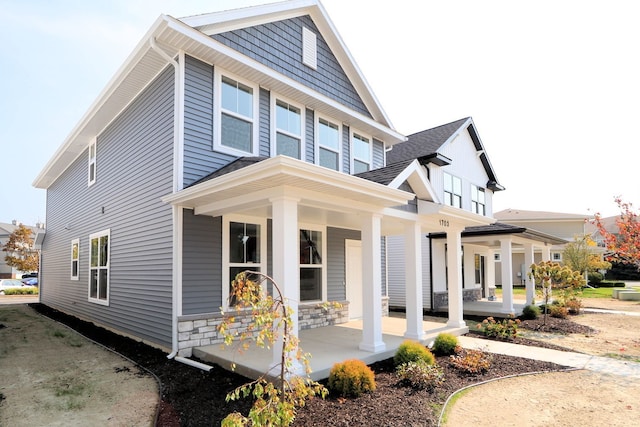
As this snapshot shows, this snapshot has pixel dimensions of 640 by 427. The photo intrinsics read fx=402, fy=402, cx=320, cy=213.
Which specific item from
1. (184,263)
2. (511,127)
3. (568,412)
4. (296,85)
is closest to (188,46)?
(296,85)

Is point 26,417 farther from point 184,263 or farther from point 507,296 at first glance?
point 507,296

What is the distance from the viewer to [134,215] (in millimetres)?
9406

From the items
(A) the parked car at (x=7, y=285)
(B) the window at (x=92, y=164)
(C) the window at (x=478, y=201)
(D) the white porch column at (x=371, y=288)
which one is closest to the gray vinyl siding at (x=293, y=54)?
(D) the white porch column at (x=371, y=288)

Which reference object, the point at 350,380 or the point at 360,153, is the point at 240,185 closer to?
the point at 350,380

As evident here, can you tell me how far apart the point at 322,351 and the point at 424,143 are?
1213 centimetres

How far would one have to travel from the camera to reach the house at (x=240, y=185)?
716 centimetres

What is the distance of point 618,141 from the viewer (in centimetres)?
1328

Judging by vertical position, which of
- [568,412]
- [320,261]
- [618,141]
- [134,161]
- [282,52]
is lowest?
[568,412]

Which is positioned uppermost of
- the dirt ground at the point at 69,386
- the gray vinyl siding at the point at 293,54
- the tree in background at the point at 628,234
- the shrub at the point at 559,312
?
the gray vinyl siding at the point at 293,54

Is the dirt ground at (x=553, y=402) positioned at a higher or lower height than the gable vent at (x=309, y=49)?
lower

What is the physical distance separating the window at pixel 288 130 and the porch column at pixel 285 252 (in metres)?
3.60

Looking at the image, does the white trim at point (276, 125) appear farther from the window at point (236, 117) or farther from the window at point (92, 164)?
the window at point (92, 164)

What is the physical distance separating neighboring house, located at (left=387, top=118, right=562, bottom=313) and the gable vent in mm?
6543

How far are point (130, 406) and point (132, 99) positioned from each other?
23.7 ft
